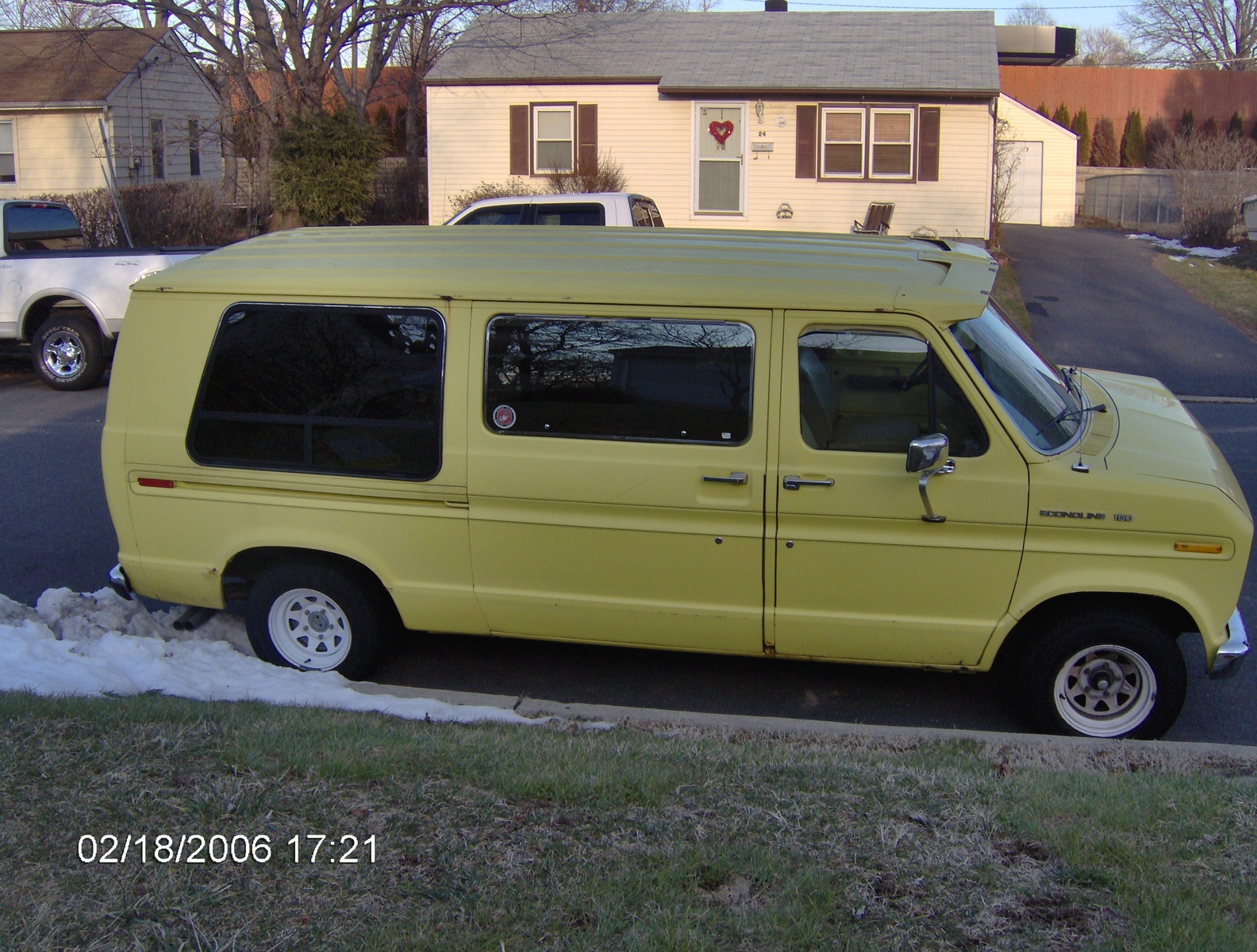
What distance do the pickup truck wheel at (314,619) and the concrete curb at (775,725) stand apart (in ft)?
0.81

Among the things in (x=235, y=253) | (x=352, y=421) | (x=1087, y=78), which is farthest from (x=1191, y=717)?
(x=1087, y=78)

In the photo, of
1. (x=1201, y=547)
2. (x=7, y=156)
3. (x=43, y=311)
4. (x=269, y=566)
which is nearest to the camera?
(x=1201, y=547)

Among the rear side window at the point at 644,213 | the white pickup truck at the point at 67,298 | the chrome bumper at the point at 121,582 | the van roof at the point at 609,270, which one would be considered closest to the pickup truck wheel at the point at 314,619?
the chrome bumper at the point at 121,582

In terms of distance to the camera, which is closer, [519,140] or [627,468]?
[627,468]

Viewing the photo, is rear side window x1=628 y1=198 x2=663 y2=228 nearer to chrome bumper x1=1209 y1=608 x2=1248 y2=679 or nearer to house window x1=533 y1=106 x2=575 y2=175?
chrome bumper x1=1209 y1=608 x2=1248 y2=679

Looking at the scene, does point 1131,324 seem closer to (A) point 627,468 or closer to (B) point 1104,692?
(B) point 1104,692

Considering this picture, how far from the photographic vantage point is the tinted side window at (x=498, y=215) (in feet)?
46.4

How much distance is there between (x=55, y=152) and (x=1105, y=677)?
31674 mm

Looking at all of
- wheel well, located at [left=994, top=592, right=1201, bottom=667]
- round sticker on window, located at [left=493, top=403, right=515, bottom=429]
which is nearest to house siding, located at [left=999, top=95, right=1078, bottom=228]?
wheel well, located at [left=994, top=592, right=1201, bottom=667]

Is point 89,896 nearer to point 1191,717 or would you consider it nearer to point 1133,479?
point 1133,479

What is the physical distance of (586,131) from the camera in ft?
82.5

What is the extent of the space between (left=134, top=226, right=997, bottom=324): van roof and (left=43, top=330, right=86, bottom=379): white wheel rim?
8.91m

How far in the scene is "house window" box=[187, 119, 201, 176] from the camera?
33797 millimetres

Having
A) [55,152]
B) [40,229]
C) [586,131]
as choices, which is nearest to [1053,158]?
[586,131]
